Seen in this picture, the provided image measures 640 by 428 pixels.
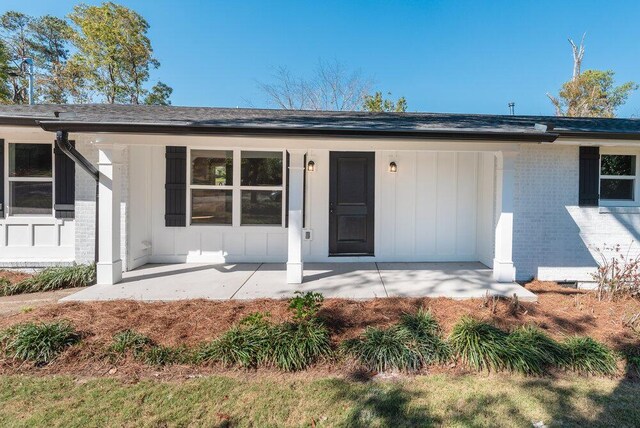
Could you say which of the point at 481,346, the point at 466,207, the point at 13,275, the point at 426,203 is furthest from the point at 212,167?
the point at 481,346

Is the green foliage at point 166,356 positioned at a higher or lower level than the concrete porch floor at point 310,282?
lower

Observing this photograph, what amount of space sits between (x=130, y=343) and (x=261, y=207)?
3773mm

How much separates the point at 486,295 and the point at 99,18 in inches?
910

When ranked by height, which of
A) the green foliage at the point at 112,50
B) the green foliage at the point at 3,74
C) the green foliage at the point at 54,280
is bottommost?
the green foliage at the point at 54,280

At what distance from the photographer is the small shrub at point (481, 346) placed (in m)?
3.16

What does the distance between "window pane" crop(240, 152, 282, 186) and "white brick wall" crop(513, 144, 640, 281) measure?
4.42 m

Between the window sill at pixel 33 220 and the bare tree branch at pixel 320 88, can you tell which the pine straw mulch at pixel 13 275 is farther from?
the bare tree branch at pixel 320 88

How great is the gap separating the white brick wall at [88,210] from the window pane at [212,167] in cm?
123

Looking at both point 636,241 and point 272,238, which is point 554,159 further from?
point 272,238

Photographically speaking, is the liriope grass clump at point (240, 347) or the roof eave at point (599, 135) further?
the roof eave at point (599, 135)

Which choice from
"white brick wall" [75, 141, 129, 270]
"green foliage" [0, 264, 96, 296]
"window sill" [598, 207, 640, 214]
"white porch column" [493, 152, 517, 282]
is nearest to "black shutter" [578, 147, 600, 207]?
"window sill" [598, 207, 640, 214]

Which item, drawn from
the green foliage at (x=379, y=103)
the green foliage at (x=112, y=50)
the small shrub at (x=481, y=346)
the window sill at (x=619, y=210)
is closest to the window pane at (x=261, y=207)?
the small shrub at (x=481, y=346)

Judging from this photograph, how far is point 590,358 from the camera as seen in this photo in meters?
3.18

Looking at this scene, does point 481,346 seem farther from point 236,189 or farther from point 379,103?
point 379,103
